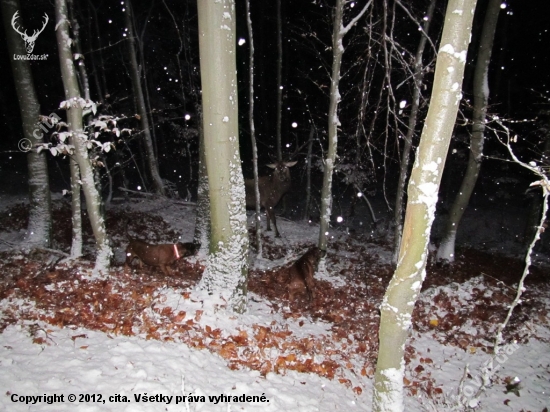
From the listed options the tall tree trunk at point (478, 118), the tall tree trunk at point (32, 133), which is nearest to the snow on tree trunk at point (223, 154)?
the tall tree trunk at point (32, 133)

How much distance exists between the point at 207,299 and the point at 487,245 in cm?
1623

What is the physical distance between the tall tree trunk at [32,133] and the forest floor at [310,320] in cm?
82

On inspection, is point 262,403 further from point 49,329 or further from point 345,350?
point 49,329

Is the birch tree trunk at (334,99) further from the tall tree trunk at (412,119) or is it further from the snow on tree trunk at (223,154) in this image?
the snow on tree trunk at (223,154)

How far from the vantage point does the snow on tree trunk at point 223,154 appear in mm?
5199

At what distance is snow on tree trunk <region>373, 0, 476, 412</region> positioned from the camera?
3373 mm

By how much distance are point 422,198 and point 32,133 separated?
28.9 ft

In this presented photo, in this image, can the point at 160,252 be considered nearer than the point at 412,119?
Yes

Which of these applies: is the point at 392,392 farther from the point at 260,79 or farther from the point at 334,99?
the point at 260,79

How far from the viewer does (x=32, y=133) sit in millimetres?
8141

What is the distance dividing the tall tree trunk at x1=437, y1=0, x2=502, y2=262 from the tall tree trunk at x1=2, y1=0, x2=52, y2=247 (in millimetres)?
11455

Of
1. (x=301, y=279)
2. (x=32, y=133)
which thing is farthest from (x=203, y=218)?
(x=32, y=133)

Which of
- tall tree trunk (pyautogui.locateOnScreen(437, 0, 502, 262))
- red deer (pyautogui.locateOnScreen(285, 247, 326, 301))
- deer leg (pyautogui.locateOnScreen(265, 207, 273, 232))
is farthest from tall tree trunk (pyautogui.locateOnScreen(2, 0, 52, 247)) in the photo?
tall tree trunk (pyautogui.locateOnScreen(437, 0, 502, 262))

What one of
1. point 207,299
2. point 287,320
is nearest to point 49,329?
point 207,299
